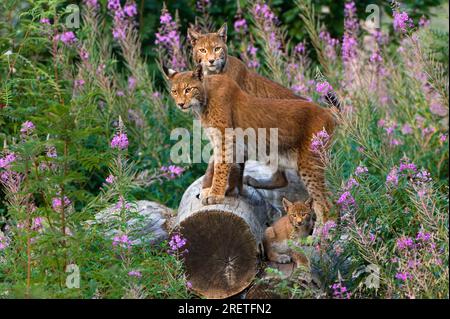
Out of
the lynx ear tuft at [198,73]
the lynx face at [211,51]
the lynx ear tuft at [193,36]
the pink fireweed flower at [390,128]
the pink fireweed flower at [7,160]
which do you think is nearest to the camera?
the pink fireweed flower at [7,160]

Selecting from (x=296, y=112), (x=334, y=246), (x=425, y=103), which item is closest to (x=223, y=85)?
Answer: (x=296, y=112)

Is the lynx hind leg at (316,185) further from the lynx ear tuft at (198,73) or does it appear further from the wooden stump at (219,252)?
the lynx ear tuft at (198,73)

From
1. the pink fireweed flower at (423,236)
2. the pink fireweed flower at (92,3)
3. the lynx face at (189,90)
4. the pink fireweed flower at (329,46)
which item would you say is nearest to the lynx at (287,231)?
the lynx face at (189,90)

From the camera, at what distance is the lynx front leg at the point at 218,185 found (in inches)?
281

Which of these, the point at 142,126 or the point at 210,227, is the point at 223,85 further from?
the point at 142,126

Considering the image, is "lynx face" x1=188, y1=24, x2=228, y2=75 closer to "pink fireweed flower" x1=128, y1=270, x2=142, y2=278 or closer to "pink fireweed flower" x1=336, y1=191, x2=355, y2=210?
"pink fireweed flower" x1=336, y1=191, x2=355, y2=210

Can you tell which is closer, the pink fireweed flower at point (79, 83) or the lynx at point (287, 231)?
the lynx at point (287, 231)

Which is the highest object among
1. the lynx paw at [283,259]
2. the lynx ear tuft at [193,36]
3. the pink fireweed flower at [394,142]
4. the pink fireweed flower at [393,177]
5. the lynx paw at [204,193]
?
the lynx ear tuft at [193,36]

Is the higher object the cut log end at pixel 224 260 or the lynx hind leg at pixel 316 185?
the lynx hind leg at pixel 316 185

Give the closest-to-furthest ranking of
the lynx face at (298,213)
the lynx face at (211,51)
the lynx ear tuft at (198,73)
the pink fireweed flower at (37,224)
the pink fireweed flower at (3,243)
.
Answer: the pink fireweed flower at (37,224)
the pink fireweed flower at (3,243)
the lynx face at (298,213)
the lynx ear tuft at (198,73)
the lynx face at (211,51)

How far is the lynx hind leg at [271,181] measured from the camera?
26.1ft

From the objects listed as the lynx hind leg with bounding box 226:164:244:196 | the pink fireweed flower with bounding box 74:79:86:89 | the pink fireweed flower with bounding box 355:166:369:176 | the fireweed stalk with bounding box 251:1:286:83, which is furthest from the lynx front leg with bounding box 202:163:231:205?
the pink fireweed flower with bounding box 74:79:86:89

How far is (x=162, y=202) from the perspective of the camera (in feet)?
29.0

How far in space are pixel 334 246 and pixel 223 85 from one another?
1.78 m
